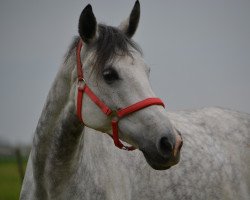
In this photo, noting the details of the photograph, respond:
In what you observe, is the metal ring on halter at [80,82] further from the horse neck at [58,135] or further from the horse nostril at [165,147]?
the horse nostril at [165,147]

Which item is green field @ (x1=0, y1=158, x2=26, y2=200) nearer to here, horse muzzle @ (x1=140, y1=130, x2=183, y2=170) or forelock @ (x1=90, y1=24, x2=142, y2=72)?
forelock @ (x1=90, y1=24, x2=142, y2=72)

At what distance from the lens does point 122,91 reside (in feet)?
12.9

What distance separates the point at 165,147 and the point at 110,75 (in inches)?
32.4

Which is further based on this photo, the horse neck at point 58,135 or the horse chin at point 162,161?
the horse neck at point 58,135

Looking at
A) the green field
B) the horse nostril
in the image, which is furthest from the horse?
the green field

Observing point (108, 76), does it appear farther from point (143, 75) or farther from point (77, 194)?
point (77, 194)

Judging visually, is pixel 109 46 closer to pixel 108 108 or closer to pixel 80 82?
pixel 80 82

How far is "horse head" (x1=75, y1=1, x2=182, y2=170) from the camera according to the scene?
3701mm

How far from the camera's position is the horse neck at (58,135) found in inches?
172

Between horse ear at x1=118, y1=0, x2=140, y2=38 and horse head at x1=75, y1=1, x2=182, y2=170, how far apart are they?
0.19 metres

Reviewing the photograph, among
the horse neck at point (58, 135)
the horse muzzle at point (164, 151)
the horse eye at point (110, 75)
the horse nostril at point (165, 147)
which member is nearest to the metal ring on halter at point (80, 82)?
the horse neck at point (58, 135)

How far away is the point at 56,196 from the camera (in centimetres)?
440

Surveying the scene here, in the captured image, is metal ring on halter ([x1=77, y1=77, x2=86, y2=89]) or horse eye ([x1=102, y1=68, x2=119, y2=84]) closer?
horse eye ([x1=102, y1=68, x2=119, y2=84])

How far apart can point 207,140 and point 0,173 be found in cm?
1647
